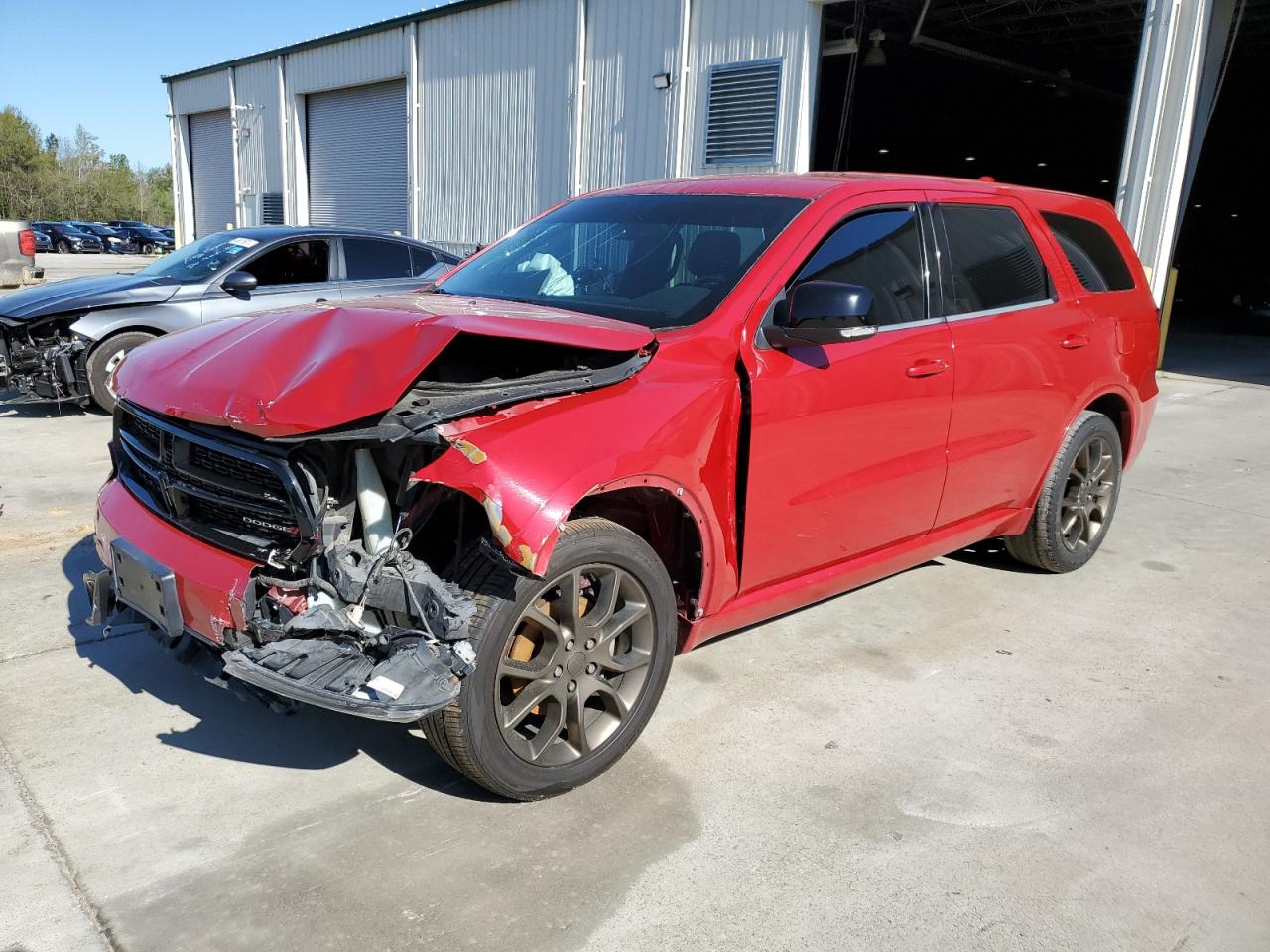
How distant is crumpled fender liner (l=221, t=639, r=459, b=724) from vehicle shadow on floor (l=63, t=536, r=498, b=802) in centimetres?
49

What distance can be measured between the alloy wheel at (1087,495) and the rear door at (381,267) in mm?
5783

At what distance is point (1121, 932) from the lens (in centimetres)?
251

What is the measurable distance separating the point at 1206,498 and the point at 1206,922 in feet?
17.3

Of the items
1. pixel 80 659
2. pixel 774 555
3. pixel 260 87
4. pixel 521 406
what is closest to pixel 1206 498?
pixel 774 555

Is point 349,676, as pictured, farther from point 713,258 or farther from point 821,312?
point 713,258

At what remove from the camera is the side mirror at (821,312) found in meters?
3.17

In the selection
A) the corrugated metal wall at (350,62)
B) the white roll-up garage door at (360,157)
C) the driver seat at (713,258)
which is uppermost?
the corrugated metal wall at (350,62)

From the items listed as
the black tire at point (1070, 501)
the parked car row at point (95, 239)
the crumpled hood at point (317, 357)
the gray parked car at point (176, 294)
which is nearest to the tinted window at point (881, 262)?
the crumpled hood at point (317, 357)

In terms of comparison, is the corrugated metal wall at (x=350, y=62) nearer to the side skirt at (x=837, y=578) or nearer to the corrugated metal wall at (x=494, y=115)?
the corrugated metal wall at (x=494, y=115)

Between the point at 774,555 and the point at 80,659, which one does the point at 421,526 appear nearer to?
the point at 774,555

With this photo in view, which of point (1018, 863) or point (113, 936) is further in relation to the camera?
point (1018, 863)

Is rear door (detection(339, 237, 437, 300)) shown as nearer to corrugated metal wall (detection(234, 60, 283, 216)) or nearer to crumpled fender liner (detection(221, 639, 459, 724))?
crumpled fender liner (detection(221, 639, 459, 724))

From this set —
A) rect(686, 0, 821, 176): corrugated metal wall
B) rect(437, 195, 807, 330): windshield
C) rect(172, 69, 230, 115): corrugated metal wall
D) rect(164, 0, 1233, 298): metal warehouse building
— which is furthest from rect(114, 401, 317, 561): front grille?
rect(172, 69, 230, 115): corrugated metal wall

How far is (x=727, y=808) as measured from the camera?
299cm
